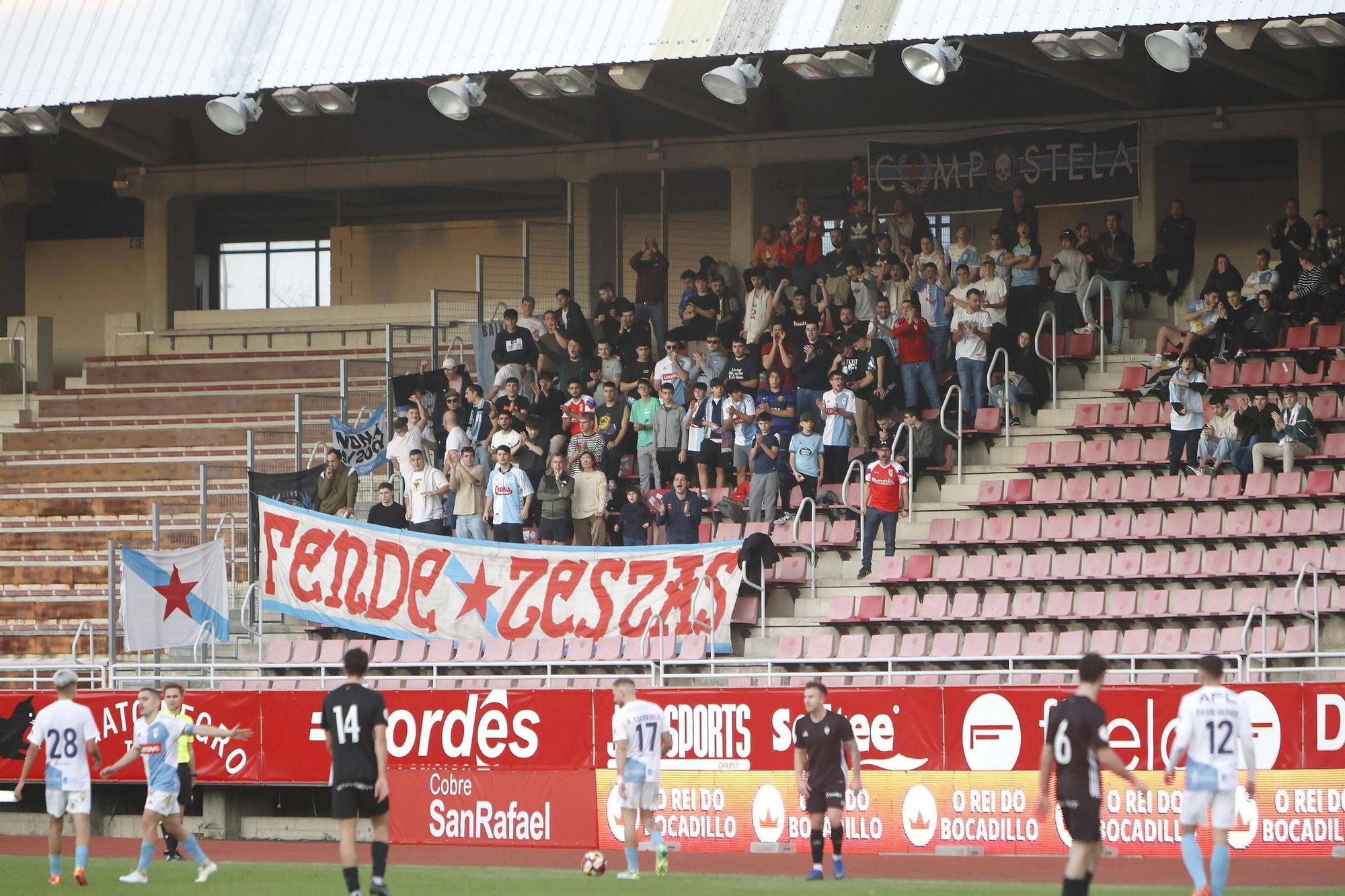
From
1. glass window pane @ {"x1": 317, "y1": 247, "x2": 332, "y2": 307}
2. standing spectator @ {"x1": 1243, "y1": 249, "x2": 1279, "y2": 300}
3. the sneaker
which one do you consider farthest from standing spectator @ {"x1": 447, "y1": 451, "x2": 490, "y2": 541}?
glass window pane @ {"x1": 317, "y1": 247, "x2": 332, "y2": 307}

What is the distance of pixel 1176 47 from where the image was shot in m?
22.0

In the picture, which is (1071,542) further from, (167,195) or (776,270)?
(167,195)

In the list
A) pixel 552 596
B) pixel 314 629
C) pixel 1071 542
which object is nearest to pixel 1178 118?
pixel 1071 542

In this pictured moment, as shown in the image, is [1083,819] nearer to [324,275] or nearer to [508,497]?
[508,497]

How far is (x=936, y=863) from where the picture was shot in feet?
56.0

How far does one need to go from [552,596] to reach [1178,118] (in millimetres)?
11325

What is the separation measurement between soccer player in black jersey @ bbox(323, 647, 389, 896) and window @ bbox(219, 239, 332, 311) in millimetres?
22948

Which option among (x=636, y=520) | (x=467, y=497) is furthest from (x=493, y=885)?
(x=467, y=497)

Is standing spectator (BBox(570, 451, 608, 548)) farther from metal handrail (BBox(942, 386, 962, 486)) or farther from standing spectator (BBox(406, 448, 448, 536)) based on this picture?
metal handrail (BBox(942, 386, 962, 486))

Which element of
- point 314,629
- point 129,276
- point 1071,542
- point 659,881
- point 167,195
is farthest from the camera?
point 129,276

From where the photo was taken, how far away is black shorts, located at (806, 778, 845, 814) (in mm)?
15914

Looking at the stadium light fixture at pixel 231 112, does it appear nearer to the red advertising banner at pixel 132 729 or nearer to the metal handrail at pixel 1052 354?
the red advertising banner at pixel 132 729

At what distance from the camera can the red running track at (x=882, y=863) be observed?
51.5 ft

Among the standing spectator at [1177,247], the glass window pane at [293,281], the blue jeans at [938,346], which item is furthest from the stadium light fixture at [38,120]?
the standing spectator at [1177,247]
